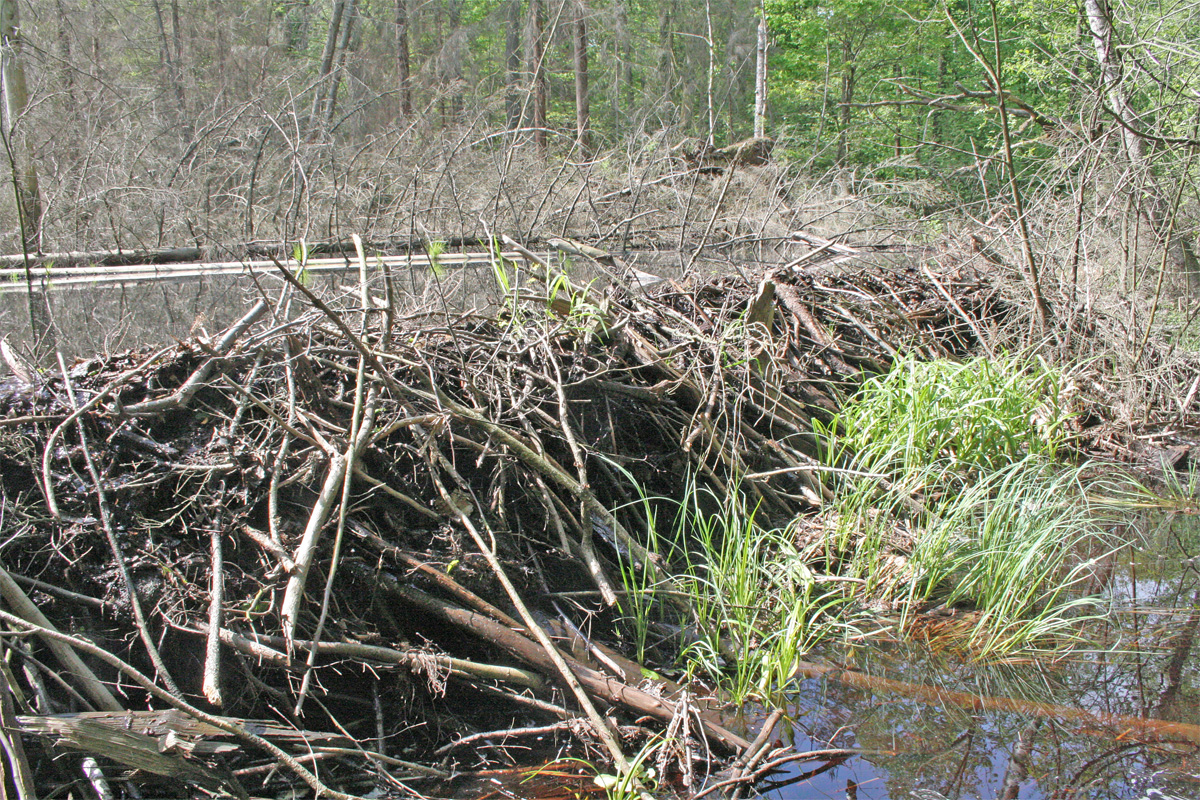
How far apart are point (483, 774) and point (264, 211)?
862 cm

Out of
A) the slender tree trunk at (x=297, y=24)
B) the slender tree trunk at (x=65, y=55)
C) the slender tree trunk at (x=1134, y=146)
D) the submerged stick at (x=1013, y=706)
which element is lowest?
the submerged stick at (x=1013, y=706)

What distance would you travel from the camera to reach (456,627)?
2752 millimetres

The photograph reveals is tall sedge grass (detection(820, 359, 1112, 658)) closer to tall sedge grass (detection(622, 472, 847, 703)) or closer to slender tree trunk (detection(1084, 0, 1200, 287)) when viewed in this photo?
tall sedge grass (detection(622, 472, 847, 703))

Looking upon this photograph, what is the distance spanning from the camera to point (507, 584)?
2643mm

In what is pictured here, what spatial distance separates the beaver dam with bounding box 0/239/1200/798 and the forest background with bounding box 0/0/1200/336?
129 cm

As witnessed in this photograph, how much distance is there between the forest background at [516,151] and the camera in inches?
237

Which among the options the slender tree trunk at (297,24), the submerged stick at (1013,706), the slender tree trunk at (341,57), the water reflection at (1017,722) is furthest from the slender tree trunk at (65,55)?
the water reflection at (1017,722)

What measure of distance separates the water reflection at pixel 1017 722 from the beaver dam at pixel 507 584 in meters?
0.01

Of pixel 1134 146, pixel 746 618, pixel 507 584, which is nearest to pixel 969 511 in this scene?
pixel 746 618

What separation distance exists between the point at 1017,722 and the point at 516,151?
10.5 meters

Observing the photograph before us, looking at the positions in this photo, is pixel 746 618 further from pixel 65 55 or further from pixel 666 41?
pixel 666 41

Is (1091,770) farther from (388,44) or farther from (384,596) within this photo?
(388,44)

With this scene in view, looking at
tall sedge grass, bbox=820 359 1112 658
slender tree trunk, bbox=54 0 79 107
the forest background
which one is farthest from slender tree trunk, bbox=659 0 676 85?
tall sedge grass, bbox=820 359 1112 658

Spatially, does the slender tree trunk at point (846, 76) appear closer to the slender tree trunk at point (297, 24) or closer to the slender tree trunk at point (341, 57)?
the slender tree trunk at point (297, 24)
